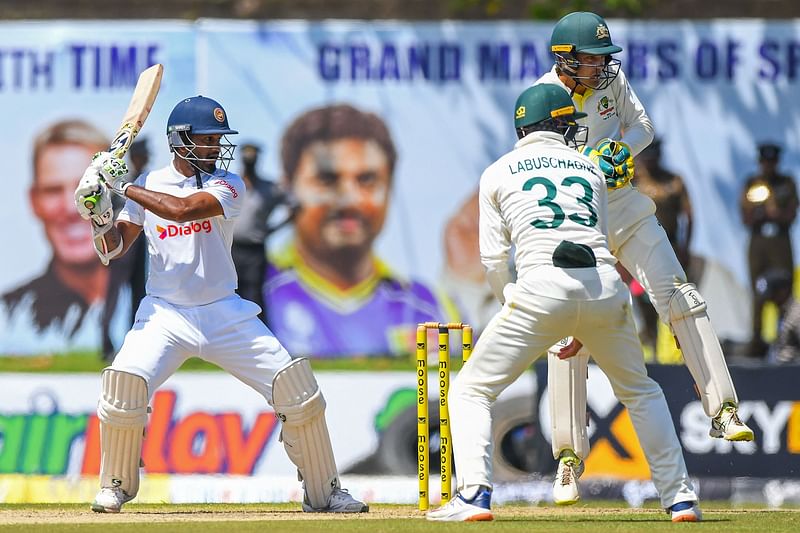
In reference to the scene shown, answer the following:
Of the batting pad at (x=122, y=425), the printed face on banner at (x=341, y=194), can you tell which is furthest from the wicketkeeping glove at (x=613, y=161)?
the printed face on banner at (x=341, y=194)

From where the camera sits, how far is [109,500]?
7305mm

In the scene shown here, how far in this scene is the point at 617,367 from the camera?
679 centimetres

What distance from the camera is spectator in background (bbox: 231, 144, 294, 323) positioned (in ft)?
44.3

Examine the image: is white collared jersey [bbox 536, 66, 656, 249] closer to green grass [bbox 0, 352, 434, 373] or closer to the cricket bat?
the cricket bat

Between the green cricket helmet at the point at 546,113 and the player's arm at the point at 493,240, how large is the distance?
31 centimetres

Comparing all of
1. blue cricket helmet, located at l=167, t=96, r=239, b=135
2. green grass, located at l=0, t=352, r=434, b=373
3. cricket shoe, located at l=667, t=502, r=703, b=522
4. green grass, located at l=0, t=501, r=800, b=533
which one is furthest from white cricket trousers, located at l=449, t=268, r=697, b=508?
green grass, located at l=0, t=352, r=434, b=373

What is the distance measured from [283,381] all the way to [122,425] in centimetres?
73

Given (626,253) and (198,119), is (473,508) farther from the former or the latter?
(198,119)

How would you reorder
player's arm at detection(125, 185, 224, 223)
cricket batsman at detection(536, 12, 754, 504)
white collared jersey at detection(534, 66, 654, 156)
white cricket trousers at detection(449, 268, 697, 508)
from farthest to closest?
white collared jersey at detection(534, 66, 654, 156) → cricket batsman at detection(536, 12, 754, 504) → player's arm at detection(125, 185, 224, 223) → white cricket trousers at detection(449, 268, 697, 508)

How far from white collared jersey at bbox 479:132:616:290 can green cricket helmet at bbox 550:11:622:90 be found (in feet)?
2.63

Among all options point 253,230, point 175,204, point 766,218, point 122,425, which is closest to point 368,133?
point 253,230

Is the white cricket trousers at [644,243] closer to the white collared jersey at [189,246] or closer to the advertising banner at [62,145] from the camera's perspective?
the white collared jersey at [189,246]

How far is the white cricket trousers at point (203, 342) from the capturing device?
23.7 feet

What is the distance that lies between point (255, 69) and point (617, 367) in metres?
7.83
